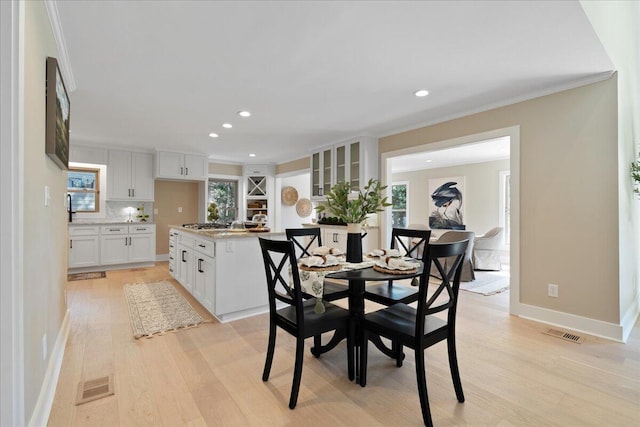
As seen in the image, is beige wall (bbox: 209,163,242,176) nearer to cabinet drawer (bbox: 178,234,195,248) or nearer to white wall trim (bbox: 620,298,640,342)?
cabinet drawer (bbox: 178,234,195,248)

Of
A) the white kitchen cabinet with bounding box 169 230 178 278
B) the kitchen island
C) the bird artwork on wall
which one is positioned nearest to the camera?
the kitchen island

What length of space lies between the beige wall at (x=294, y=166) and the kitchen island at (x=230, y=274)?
345 cm

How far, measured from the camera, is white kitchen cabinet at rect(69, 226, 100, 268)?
5.40 meters

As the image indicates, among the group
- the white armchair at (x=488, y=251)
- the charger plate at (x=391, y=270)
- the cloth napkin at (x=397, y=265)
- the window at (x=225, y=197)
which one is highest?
the window at (x=225, y=197)

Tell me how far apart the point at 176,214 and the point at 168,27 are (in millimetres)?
5789

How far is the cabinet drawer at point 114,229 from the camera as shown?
570cm

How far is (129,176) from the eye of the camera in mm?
6250

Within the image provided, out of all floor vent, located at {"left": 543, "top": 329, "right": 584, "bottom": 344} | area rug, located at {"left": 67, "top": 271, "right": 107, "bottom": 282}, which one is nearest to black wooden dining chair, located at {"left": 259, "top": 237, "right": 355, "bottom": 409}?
floor vent, located at {"left": 543, "top": 329, "right": 584, "bottom": 344}

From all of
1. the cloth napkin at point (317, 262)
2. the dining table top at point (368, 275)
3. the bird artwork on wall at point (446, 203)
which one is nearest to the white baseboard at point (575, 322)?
the dining table top at point (368, 275)

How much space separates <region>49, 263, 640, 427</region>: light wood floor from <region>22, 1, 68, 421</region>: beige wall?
1.46ft

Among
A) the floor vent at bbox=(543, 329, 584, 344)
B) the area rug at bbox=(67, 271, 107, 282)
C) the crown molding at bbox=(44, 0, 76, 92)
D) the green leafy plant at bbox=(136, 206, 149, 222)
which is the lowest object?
the floor vent at bbox=(543, 329, 584, 344)

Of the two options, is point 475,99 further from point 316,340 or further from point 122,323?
point 122,323

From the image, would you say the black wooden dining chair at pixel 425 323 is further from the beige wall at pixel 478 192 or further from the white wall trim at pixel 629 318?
the beige wall at pixel 478 192

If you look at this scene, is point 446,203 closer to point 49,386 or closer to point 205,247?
point 205,247
